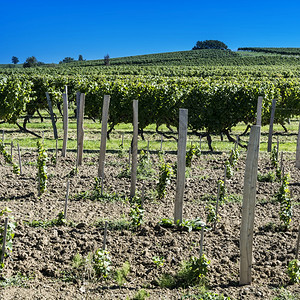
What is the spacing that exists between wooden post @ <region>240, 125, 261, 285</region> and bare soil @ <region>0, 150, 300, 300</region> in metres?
0.24

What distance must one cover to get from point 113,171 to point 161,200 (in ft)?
8.31

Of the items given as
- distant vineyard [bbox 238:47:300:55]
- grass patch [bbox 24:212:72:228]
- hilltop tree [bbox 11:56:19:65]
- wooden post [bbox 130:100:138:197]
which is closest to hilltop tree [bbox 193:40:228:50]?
distant vineyard [bbox 238:47:300:55]

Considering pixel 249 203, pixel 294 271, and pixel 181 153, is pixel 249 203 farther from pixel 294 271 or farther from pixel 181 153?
pixel 181 153

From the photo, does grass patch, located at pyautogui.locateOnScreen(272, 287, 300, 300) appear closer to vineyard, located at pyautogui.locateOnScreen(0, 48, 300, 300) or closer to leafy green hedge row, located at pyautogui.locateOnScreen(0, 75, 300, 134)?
vineyard, located at pyautogui.locateOnScreen(0, 48, 300, 300)

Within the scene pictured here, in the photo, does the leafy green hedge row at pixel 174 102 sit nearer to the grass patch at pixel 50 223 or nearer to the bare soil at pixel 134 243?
the bare soil at pixel 134 243

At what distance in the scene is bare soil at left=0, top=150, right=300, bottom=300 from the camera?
4.56 metres

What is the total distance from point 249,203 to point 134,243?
205 cm

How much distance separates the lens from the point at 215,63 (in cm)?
7525

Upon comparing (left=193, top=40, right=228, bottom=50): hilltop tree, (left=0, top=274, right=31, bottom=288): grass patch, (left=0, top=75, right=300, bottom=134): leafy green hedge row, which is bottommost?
(left=0, top=274, right=31, bottom=288): grass patch

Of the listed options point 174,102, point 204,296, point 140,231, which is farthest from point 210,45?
point 204,296

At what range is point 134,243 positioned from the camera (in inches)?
226

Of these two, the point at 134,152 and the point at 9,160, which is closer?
the point at 134,152

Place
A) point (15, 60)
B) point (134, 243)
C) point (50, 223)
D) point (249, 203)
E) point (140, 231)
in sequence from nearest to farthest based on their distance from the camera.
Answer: point (249, 203), point (134, 243), point (140, 231), point (50, 223), point (15, 60)

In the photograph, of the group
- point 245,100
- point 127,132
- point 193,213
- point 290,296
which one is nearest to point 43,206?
point 193,213
